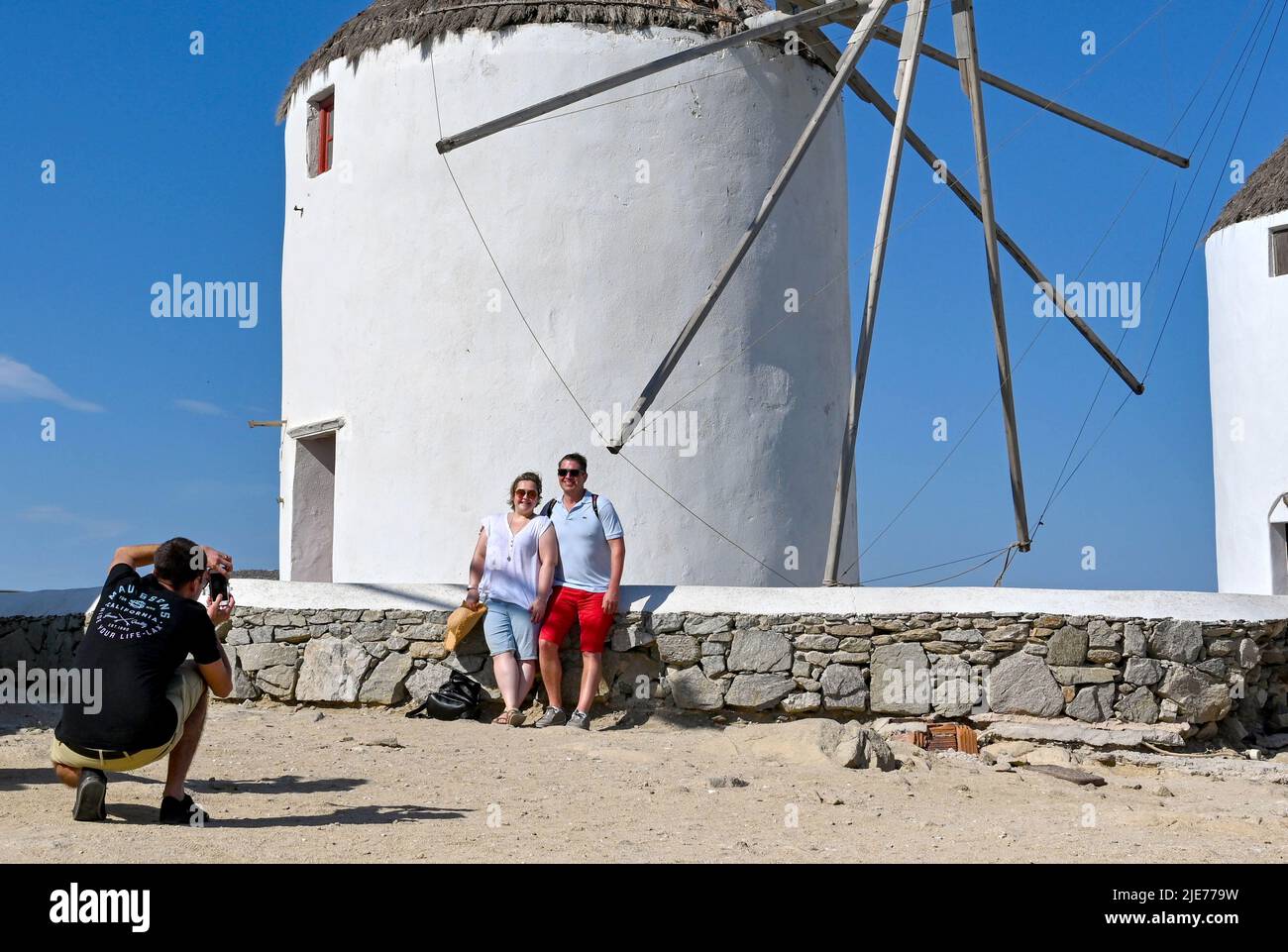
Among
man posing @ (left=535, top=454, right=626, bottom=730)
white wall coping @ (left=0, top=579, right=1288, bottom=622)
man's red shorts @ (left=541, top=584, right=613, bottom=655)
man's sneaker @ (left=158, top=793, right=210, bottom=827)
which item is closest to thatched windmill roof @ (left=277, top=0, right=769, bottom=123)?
man posing @ (left=535, top=454, right=626, bottom=730)

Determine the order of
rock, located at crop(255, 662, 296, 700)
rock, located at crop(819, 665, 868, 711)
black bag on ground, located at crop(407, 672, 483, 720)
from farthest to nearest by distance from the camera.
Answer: rock, located at crop(255, 662, 296, 700)
black bag on ground, located at crop(407, 672, 483, 720)
rock, located at crop(819, 665, 868, 711)

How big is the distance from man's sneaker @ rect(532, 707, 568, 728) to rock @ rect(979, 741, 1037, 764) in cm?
220

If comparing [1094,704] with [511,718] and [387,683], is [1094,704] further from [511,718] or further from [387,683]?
[387,683]

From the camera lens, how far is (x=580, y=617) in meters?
7.50

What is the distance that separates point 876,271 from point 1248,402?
8.61 meters

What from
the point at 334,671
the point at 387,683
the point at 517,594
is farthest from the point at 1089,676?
the point at 334,671

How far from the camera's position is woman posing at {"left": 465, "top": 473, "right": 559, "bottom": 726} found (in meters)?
7.51

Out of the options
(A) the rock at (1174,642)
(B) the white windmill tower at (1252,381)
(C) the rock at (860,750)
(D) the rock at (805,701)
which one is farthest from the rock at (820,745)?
(B) the white windmill tower at (1252,381)

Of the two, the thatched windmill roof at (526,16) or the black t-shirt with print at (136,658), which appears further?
the thatched windmill roof at (526,16)

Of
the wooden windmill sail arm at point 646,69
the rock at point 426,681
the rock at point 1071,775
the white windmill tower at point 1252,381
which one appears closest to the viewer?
the rock at point 1071,775

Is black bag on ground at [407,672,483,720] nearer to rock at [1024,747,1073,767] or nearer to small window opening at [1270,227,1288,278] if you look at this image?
rock at [1024,747,1073,767]

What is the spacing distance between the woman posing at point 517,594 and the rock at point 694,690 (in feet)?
2.57

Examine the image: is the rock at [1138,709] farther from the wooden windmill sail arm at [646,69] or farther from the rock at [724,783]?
the wooden windmill sail arm at [646,69]

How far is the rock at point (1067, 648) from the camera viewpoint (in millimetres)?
7211
